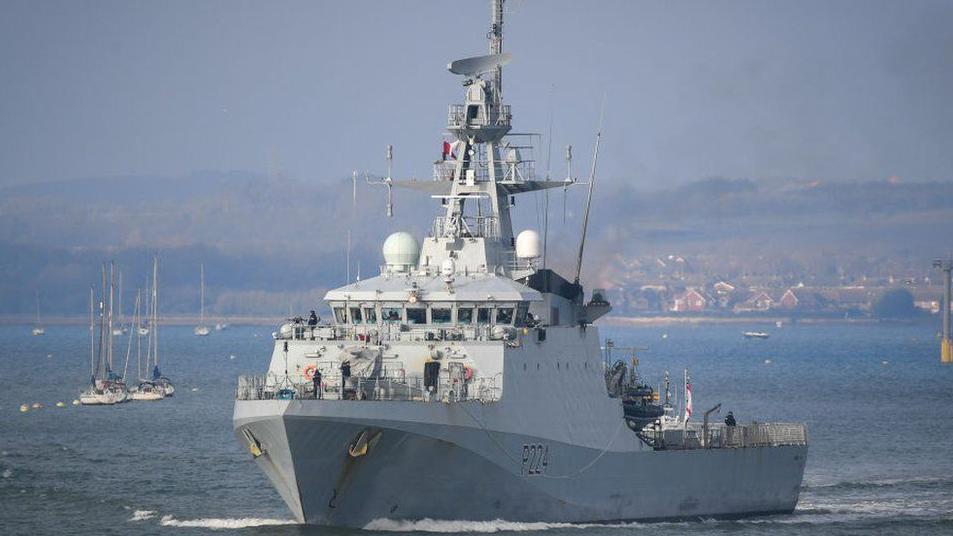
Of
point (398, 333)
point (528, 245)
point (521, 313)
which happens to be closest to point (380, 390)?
point (398, 333)

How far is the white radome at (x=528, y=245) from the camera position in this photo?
39.8m

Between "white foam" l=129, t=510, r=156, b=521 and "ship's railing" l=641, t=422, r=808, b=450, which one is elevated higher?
"ship's railing" l=641, t=422, r=808, b=450

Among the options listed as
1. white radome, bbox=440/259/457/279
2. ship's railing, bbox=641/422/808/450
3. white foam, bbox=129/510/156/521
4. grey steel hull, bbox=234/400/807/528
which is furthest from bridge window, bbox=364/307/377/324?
ship's railing, bbox=641/422/808/450

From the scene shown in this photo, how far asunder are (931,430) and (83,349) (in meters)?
108

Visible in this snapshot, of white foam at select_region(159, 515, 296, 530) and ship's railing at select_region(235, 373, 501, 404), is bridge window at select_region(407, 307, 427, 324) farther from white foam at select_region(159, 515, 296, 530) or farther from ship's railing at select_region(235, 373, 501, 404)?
white foam at select_region(159, 515, 296, 530)

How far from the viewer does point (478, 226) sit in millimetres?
40562

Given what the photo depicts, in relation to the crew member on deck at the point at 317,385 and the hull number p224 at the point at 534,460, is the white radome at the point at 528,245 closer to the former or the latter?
the hull number p224 at the point at 534,460

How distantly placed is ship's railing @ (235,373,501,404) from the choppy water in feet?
8.09

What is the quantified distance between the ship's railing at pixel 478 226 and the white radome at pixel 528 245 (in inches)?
25.4

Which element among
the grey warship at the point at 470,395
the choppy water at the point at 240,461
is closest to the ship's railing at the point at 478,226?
the grey warship at the point at 470,395

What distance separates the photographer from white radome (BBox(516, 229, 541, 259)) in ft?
131

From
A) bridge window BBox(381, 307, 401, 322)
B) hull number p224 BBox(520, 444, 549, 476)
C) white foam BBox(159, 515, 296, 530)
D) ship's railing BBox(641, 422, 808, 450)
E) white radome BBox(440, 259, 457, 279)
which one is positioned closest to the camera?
hull number p224 BBox(520, 444, 549, 476)

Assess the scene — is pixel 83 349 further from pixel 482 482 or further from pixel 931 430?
pixel 482 482

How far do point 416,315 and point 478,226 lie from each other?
3.81 m
